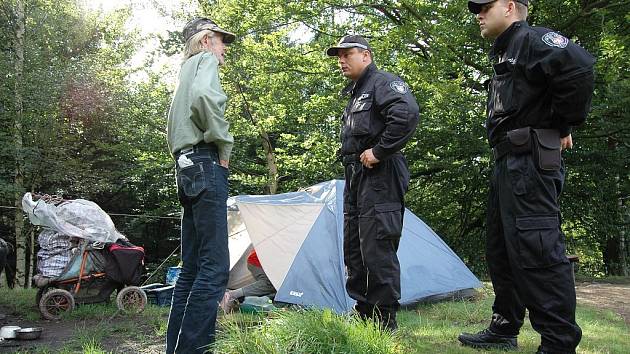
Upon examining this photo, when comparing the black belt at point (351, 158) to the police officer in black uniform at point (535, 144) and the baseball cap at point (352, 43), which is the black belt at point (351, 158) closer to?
the baseball cap at point (352, 43)

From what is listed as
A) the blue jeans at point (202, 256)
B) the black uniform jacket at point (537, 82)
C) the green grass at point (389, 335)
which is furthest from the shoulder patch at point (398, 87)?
the green grass at point (389, 335)

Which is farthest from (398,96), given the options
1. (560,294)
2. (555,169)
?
(560,294)

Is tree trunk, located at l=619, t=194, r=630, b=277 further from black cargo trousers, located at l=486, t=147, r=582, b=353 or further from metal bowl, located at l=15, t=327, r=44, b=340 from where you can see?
metal bowl, located at l=15, t=327, r=44, b=340

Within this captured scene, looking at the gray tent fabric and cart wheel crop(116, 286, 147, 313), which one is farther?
Result: cart wheel crop(116, 286, 147, 313)

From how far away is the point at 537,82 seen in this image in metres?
2.45

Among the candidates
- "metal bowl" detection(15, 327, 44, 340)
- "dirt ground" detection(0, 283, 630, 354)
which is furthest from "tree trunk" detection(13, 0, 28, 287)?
"metal bowl" detection(15, 327, 44, 340)

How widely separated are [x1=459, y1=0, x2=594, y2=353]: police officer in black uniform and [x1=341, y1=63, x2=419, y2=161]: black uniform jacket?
1.64 feet

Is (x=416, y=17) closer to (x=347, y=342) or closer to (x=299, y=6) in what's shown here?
(x=299, y=6)

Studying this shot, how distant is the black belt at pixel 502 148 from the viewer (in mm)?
2518

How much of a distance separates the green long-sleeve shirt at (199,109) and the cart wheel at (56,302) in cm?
291

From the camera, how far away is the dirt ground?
3.31 meters

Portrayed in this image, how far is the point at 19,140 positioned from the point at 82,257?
6554mm

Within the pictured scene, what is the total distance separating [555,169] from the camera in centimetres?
242

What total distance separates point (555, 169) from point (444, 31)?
6.54 metres
